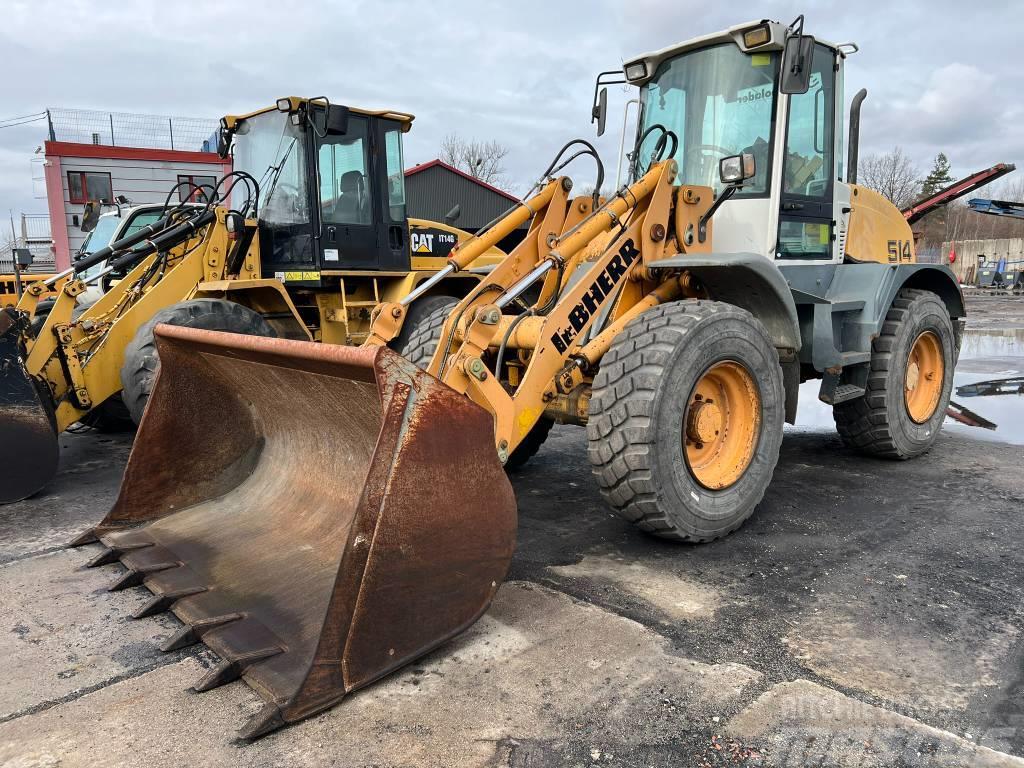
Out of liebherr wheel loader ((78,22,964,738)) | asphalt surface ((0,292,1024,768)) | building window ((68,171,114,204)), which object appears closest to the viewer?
asphalt surface ((0,292,1024,768))

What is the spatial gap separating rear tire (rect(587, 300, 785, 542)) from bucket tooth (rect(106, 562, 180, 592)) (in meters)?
1.97

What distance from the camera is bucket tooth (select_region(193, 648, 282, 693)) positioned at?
2588 millimetres

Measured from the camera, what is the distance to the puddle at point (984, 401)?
6688 mm

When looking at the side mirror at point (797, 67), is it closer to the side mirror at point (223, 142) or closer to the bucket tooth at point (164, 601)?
the bucket tooth at point (164, 601)

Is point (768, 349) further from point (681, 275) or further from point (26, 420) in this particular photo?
point (26, 420)

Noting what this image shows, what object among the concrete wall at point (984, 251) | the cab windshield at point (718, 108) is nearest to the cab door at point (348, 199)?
the cab windshield at point (718, 108)

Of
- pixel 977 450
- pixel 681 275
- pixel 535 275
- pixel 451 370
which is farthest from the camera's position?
pixel 977 450

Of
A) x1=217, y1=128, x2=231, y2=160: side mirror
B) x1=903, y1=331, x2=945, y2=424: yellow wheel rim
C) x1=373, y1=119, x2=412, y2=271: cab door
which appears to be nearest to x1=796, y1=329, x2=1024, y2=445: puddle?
x1=903, y1=331, x2=945, y2=424: yellow wheel rim

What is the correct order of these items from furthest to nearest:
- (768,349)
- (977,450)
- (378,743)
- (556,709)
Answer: (977,450)
(768,349)
(556,709)
(378,743)

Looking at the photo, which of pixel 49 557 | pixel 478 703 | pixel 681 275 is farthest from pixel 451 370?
pixel 49 557

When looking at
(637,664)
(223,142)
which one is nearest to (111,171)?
(223,142)

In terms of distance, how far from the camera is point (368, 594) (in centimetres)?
243

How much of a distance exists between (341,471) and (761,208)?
300 centimetres

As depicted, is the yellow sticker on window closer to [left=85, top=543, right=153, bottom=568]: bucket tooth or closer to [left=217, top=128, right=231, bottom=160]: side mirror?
[left=217, top=128, right=231, bottom=160]: side mirror
